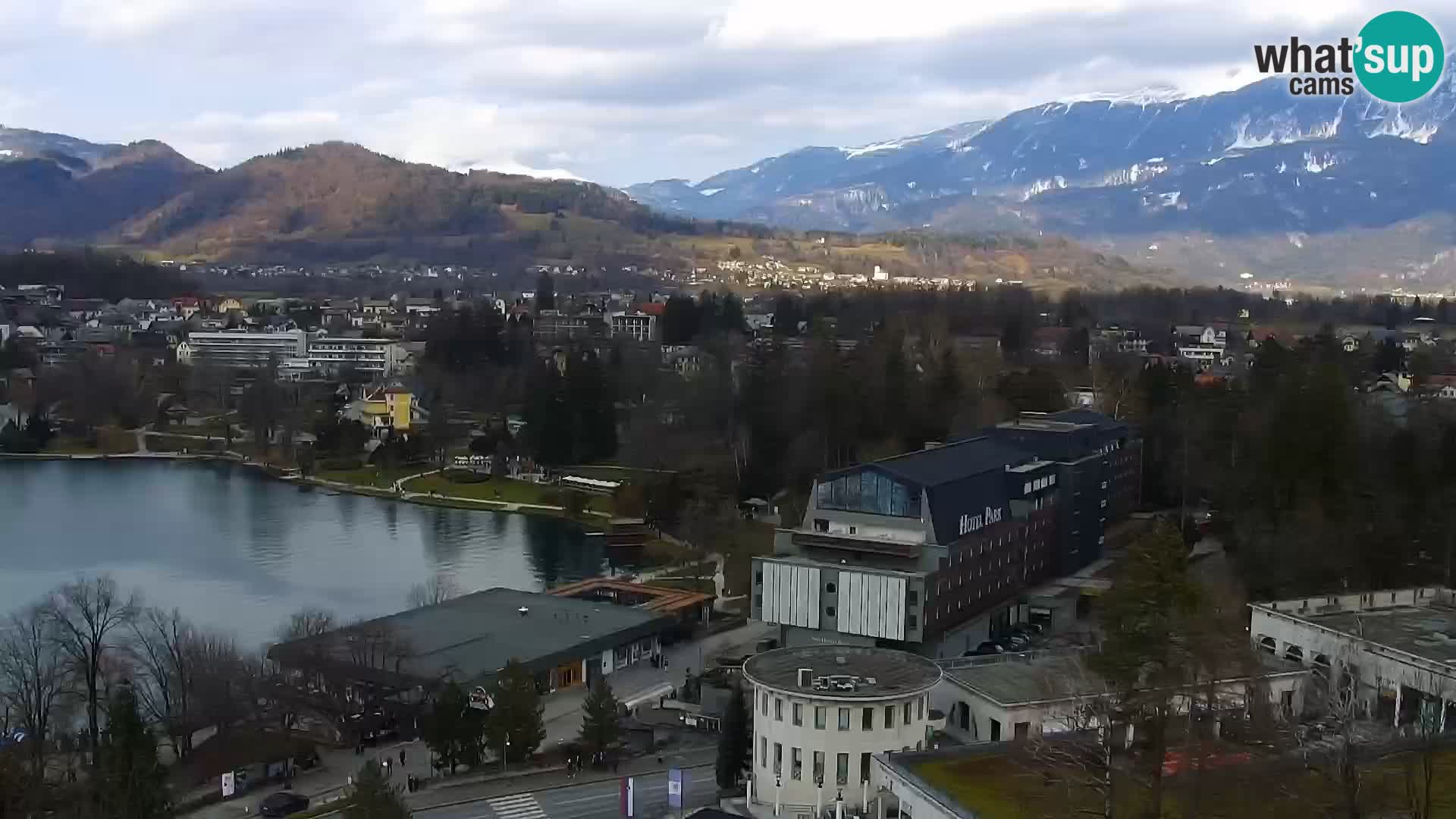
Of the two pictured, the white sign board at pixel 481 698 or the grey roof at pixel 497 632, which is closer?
the white sign board at pixel 481 698

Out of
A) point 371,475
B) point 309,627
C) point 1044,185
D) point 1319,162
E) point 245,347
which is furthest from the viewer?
point 1044,185

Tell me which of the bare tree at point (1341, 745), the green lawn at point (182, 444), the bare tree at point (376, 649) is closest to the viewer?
the bare tree at point (1341, 745)

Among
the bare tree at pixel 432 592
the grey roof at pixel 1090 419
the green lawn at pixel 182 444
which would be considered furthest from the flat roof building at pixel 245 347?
the grey roof at pixel 1090 419

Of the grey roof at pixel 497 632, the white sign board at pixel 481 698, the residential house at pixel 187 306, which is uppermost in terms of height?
the residential house at pixel 187 306

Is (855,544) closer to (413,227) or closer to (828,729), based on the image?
(828,729)

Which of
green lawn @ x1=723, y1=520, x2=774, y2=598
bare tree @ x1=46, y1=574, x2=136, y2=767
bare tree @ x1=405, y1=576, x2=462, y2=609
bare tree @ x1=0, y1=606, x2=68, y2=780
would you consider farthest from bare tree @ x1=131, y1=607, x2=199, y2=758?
green lawn @ x1=723, y1=520, x2=774, y2=598

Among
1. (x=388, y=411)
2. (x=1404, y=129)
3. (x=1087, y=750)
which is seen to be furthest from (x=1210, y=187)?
(x=1087, y=750)

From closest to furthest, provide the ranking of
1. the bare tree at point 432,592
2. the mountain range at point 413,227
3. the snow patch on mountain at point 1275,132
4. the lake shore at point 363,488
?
the bare tree at point 432,592
the lake shore at point 363,488
the mountain range at point 413,227
the snow patch on mountain at point 1275,132

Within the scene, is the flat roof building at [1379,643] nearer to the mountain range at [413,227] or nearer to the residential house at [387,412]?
the residential house at [387,412]
